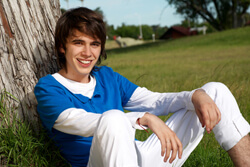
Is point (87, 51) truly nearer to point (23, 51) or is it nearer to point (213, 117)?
point (23, 51)

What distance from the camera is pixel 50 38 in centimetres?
254

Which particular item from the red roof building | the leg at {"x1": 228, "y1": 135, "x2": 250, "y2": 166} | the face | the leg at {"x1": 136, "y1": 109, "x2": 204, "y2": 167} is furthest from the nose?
the red roof building

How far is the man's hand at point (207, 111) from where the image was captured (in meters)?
1.97

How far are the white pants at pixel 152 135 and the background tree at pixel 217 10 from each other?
2611cm

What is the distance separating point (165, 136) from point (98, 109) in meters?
0.68

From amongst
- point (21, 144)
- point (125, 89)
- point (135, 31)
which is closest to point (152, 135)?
point (125, 89)

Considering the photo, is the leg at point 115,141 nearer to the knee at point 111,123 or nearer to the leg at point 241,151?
the knee at point 111,123

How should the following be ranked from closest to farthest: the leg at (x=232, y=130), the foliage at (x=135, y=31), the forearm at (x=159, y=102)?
the leg at (x=232, y=130) < the forearm at (x=159, y=102) < the foliage at (x=135, y=31)

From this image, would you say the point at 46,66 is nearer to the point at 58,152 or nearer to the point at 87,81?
the point at 87,81

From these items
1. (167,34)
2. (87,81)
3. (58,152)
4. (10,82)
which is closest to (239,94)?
(87,81)

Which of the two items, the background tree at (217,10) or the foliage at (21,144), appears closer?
the foliage at (21,144)

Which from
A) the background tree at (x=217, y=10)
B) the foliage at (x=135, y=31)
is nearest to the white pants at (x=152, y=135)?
the background tree at (x=217, y=10)

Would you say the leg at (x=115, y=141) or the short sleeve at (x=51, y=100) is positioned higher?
the short sleeve at (x=51, y=100)

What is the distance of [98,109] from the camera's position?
7.18ft
